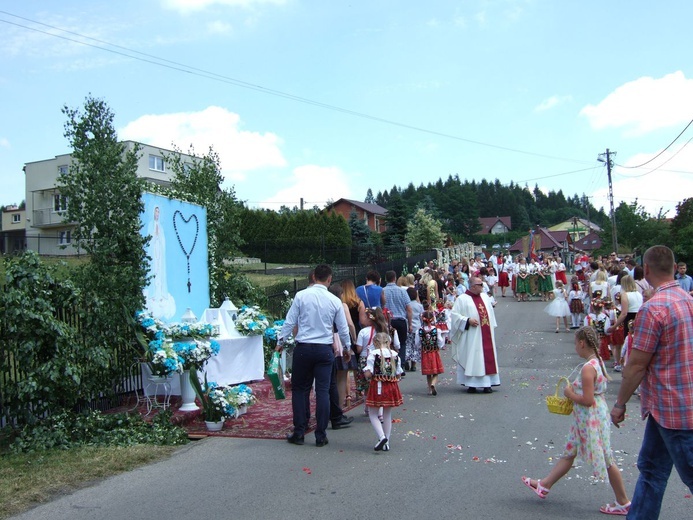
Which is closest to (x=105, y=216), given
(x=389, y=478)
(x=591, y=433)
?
(x=389, y=478)

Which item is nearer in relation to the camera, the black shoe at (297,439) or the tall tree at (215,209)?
the black shoe at (297,439)

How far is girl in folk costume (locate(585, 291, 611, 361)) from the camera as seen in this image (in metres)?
13.5

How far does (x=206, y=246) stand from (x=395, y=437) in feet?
20.0

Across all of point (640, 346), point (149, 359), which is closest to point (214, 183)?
point (149, 359)

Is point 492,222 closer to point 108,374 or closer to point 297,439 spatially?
point 108,374

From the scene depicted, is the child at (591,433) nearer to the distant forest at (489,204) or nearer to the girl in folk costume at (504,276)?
the girl in folk costume at (504,276)

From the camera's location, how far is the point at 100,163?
30.1 feet

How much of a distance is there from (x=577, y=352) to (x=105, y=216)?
6.60 meters

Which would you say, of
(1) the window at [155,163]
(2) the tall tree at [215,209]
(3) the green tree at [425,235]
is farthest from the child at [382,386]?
(1) the window at [155,163]

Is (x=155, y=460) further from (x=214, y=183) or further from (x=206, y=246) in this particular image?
(x=214, y=183)

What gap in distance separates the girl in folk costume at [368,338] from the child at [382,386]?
0.29 meters

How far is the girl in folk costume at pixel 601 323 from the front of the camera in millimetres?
13539

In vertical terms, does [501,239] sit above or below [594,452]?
above

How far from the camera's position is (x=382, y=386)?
7500 millimetres
